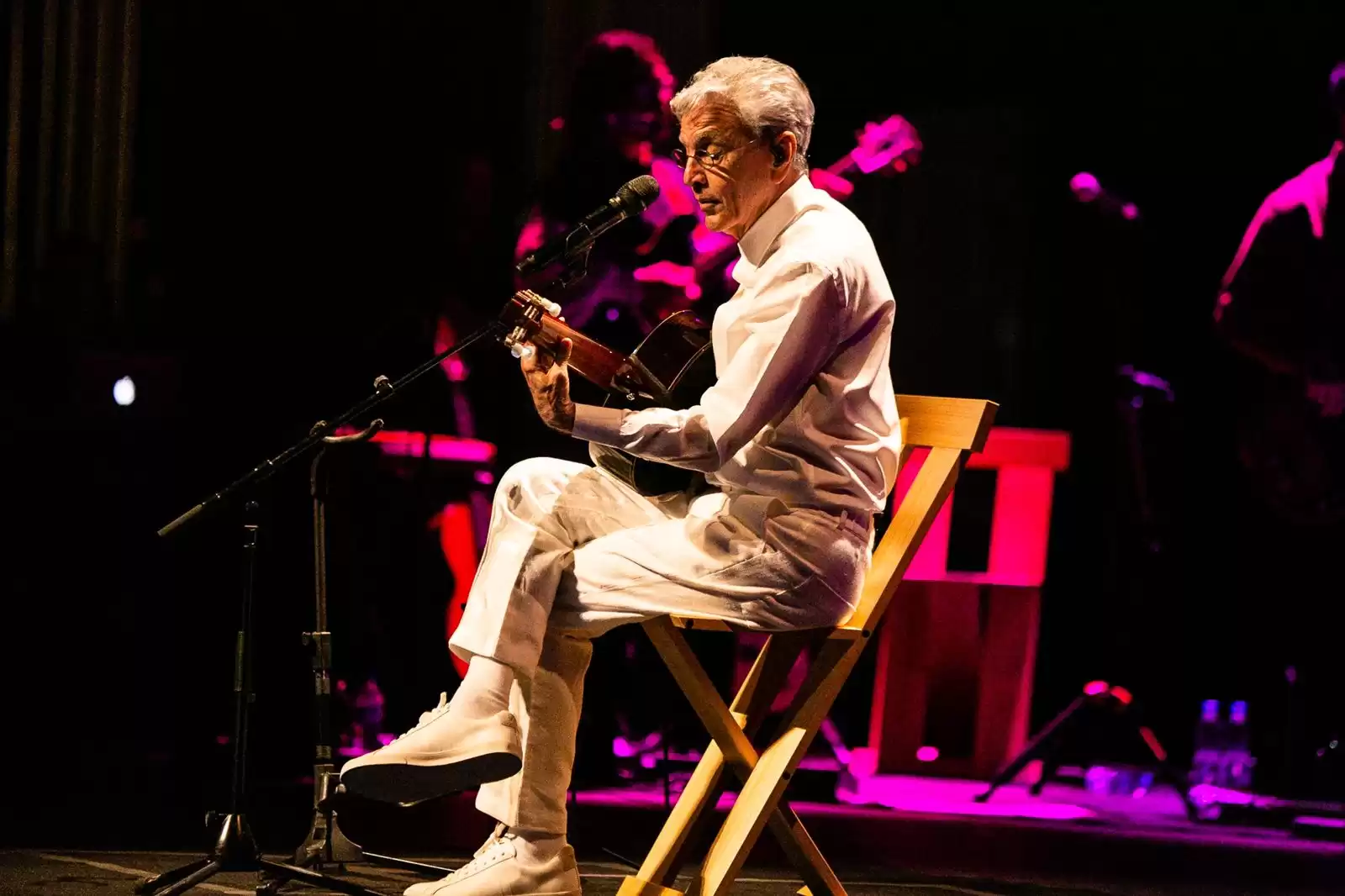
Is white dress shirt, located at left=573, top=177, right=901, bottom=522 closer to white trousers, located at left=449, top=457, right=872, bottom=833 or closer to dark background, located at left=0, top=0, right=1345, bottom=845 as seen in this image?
white trousers, located at left=449, top=457, right=872, bottom=833

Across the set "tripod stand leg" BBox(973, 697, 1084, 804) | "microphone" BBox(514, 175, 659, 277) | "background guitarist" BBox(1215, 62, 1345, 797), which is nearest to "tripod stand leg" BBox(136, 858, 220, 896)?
"microphone" BBox(514, 175, 659, 277)

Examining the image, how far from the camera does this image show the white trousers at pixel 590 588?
9.08 ft

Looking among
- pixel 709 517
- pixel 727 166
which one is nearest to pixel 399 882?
pixel 709 517

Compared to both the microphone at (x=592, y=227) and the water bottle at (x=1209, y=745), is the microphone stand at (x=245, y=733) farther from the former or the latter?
the water bottle at (x=1209, y=745)

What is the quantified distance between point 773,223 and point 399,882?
1.61 m

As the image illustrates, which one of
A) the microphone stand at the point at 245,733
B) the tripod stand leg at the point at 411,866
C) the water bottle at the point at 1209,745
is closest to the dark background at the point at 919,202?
the water bottle at the point at 1209,745

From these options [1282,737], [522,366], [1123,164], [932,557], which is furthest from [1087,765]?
[522,366]

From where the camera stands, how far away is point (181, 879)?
10.7 feet

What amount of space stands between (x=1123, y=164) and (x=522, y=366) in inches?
142

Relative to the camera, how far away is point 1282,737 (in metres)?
5.44

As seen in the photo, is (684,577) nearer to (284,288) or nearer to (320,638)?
(320,638)

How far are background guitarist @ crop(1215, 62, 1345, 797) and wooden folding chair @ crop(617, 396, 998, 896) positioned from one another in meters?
2.80

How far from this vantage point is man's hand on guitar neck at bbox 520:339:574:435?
2.75 m

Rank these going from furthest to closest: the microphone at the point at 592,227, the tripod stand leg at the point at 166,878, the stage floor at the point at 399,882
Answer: the stage floor at the point at 399,882 → the tripod stand leg at the point at 166,878 → the microphone at the point at 592,227
